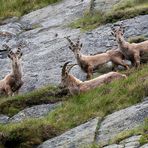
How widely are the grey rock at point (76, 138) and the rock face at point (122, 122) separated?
0.28 metres

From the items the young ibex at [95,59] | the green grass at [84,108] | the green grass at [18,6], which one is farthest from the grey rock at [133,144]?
the green grass at [18,6]

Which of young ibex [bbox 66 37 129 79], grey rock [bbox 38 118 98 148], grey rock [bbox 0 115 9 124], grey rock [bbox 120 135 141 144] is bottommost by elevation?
grey rock [bbox 0 115 9 124]

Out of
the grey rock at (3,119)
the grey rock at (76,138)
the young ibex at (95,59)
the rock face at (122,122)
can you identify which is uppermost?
the rock face at (122,122)

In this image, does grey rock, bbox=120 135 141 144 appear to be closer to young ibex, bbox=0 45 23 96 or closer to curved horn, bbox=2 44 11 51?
young ibex, bbox=0 45 23 96

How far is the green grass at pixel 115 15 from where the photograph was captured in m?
29.1

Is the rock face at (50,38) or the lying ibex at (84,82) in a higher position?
the lying ibex at (84,82)

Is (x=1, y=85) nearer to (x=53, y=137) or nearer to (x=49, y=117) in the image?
(x=49, y=117)

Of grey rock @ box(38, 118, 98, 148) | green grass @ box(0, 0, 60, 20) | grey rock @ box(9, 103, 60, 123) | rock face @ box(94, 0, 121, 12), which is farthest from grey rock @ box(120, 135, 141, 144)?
green grass @ box(0, 0, 60, 20)

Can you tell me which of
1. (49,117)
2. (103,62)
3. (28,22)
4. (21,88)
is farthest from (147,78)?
(28,22)

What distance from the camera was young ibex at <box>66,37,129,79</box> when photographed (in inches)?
950

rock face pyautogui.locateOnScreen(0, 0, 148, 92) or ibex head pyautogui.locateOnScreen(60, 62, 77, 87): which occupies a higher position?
ibex head pyautogui.locateOnScreen(60, 62, 77, 87)

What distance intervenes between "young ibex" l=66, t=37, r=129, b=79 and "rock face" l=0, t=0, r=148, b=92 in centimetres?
44

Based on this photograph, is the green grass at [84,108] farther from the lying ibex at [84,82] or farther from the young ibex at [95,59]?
the young ibex at [95,59]

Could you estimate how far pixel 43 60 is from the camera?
26.9 metres
